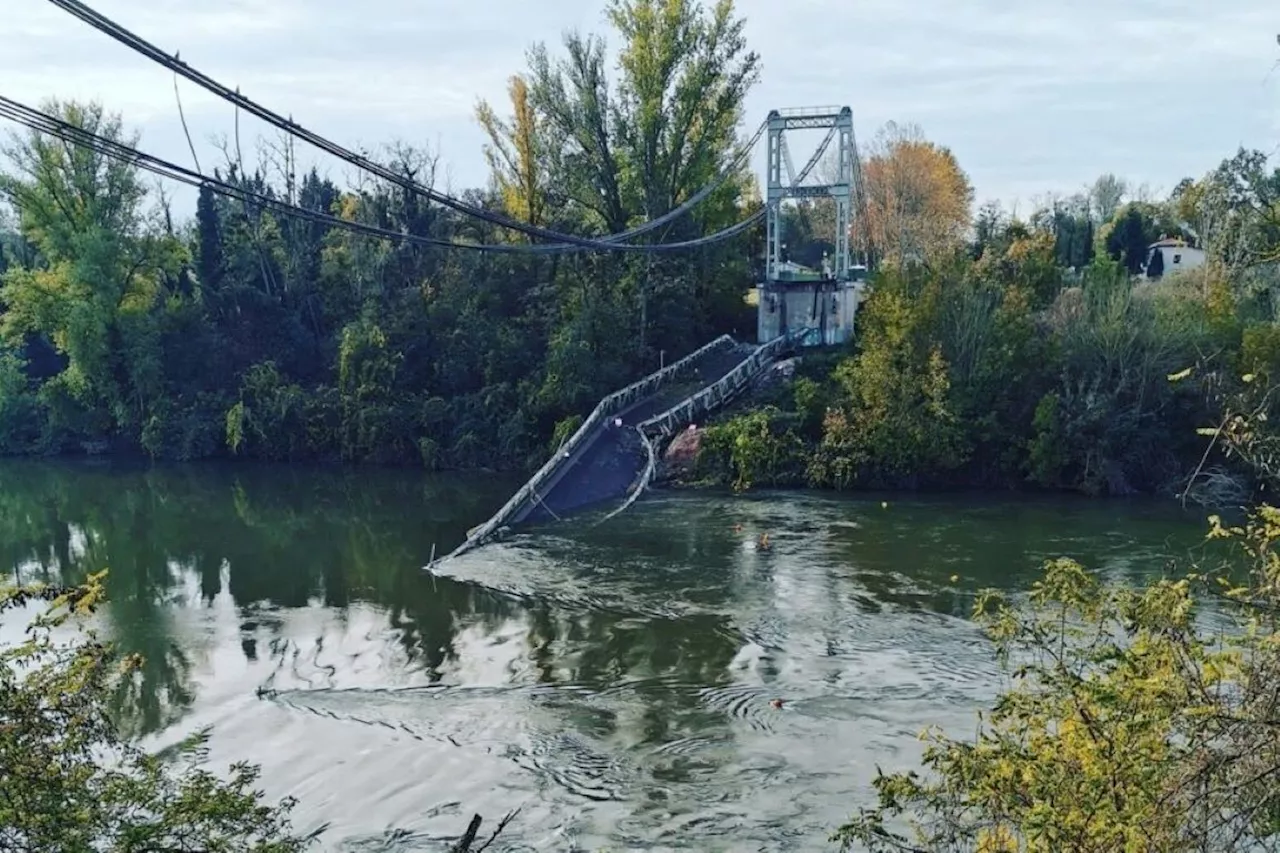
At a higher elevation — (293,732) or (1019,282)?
(1019,282)

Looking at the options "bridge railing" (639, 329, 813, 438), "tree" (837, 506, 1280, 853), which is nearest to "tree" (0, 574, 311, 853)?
"tree" (837, 506, 1280, 853)

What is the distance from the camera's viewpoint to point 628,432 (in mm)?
31250

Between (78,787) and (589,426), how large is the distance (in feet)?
80.5

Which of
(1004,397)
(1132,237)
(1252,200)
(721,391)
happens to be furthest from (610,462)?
(1132,237)

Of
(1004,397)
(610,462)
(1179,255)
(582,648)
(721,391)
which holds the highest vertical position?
(1179,255)

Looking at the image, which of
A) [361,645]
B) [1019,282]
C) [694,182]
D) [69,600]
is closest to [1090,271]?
[1019,282]

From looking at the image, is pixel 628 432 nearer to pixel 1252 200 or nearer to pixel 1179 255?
pixel 1252 200

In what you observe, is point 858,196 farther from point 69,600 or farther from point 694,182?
point 69,600

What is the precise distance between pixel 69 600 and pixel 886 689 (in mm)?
10913

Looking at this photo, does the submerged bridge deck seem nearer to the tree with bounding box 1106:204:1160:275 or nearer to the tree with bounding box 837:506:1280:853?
the tree with bounding box 837:506:1280:853

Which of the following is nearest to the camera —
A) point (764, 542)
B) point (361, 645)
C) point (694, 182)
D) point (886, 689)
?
point (886, 689)

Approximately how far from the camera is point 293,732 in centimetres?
1396

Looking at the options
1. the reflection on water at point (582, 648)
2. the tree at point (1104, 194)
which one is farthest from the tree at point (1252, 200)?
the tree at point (1104, 194)

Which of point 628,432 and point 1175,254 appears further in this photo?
point 1175,254
